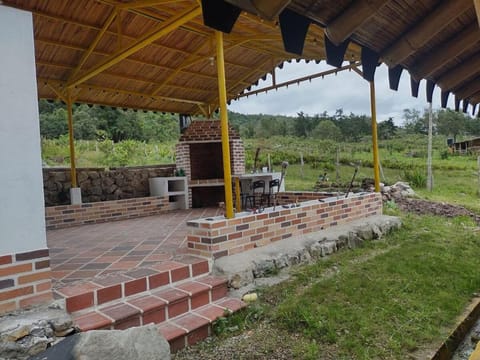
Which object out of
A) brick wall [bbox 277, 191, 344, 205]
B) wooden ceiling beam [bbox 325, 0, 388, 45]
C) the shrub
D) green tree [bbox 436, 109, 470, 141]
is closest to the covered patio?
wooden ceiling beam [bbox 325, 0, 388, 45]

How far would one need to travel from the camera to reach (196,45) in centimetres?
656

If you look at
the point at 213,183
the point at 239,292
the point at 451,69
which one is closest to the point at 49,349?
the point at 239,292

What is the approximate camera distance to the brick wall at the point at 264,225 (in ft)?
10.8

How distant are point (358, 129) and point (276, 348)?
20.6 metres

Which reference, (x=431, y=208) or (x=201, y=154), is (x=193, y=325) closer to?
(x=201, y=154)

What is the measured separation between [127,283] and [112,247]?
4.97ft

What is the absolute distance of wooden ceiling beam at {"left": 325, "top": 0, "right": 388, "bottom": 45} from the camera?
150 cm

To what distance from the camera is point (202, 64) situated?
7.48 m

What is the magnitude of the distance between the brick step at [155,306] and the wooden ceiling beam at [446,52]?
222cm

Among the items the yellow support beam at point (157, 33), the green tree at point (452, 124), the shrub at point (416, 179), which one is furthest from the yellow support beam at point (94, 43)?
the green tree at point (452, 124)

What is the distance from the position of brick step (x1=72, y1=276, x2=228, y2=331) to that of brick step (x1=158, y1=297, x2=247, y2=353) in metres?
0.06

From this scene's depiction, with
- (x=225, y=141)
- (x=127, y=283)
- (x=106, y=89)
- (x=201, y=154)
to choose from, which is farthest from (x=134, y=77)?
(x=127, y=283)

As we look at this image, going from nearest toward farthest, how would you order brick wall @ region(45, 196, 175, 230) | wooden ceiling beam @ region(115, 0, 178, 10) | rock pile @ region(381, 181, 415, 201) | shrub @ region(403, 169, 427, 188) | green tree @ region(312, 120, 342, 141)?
wooden ceiling beam @ region(115, 0, 178, 10)
brick wall @ region(45, 196, 175, 230)
rock pile @ region(381, 181, 415, 201)
shrub @ region(403, 169, 427, 188)
green tree @ region(312, 120, 342, 141)

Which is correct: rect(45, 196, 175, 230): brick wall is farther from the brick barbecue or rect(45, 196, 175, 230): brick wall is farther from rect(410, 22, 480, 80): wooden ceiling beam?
rect(410, 22, 480, 80): wooden ceiling beam
